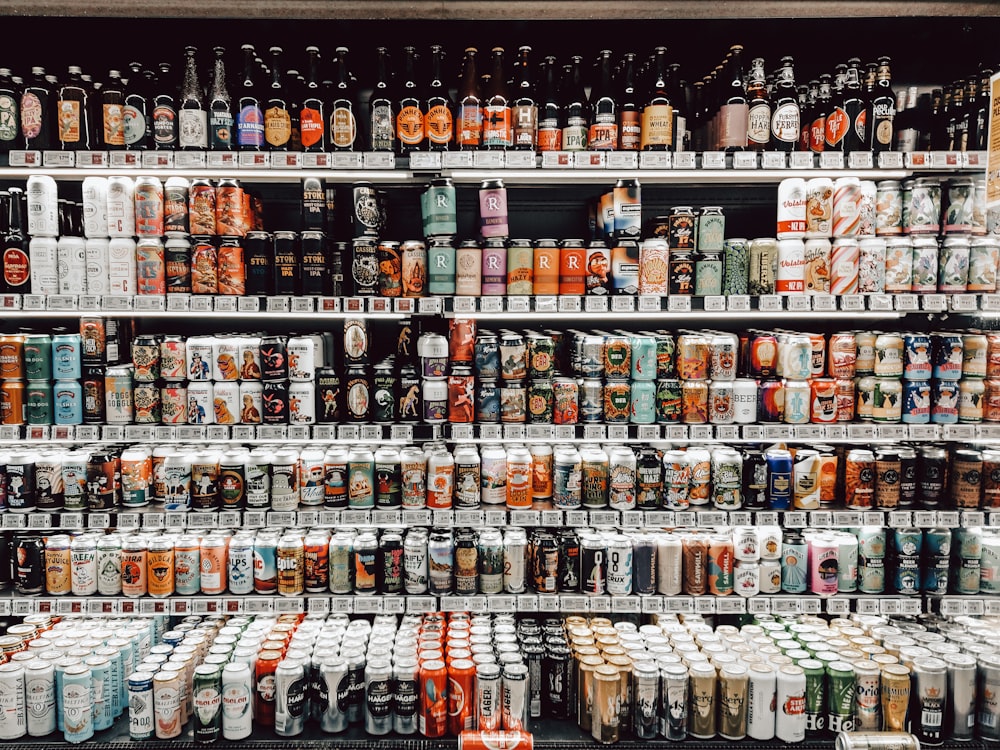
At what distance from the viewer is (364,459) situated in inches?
106

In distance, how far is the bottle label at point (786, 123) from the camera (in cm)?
263

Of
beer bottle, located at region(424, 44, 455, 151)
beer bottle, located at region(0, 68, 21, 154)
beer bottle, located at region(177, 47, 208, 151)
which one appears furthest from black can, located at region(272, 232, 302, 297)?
beer bottle, located at region(0, 68, 21, 154)

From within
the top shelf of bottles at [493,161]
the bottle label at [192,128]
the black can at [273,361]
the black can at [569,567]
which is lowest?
the black can at [569,567]

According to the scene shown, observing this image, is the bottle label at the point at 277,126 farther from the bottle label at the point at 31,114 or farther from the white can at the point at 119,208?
the bottle label at the point at 31,114

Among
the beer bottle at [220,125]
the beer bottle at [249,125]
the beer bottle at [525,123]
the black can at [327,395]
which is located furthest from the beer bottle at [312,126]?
the black can at [327,395]

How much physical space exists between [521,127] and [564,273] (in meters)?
0.63

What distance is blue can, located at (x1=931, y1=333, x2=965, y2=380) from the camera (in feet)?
8.67

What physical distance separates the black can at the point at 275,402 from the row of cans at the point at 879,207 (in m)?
2.17

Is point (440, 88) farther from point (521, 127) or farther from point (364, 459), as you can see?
point (364, 459)

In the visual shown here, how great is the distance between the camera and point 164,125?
8.51 ft

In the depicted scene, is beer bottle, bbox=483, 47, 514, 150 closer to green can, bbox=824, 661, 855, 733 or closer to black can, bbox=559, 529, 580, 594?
black can, bbox=559, 529, 580, 594

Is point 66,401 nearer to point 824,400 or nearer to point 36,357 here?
point 36,357

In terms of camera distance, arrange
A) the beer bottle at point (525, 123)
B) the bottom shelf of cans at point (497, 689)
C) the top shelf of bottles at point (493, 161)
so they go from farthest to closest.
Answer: the beer bottle at point (525, 123)
the top shelf of bottles at point (493, 161)
the bottom shelf of cans at point (497, 689)

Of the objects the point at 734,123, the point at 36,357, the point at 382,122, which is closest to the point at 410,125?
the point at 382,122
